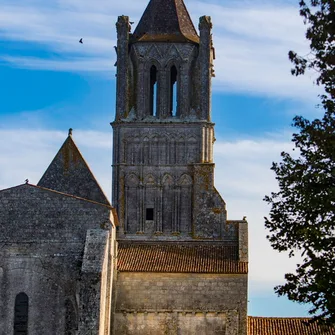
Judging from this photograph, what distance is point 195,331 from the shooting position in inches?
1810

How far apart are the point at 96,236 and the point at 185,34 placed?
42.7ft

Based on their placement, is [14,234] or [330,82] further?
[14,234]

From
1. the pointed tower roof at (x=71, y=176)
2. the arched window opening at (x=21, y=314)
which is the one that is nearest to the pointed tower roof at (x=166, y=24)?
the pointed tower roof at (x=71, y=176)

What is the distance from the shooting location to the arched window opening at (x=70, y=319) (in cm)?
4141

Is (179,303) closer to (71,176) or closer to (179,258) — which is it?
(179,258)

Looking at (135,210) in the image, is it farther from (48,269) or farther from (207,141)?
(48,269)

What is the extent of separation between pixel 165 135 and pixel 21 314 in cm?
1235

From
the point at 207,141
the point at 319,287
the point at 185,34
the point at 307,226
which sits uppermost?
the point at 185,34

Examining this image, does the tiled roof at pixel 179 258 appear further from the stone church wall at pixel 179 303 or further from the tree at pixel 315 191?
the tree at pixel 315 191

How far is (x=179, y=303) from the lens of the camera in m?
46.6

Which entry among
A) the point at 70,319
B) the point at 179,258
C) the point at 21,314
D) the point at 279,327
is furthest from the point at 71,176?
the point at 279,327

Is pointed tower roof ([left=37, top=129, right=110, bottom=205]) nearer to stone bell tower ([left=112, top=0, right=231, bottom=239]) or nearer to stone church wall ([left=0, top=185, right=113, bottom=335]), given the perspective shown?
stone bell tower ([left=112, top=0, right=231, bottom=239])

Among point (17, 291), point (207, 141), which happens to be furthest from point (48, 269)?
point (207, 141)

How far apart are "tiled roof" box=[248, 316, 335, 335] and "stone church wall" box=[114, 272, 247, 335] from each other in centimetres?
232
